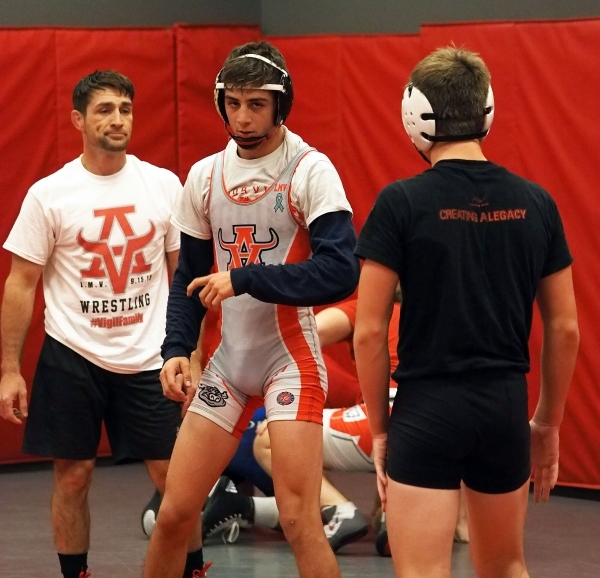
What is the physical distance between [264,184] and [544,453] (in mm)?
1212

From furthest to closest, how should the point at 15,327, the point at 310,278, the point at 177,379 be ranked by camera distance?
1. the point at 15,327
2. the point at 177,379
3. the point at 310,278

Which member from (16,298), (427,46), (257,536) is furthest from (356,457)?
(427,46)

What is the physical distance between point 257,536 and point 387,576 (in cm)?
84

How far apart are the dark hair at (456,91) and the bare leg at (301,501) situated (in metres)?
1.16

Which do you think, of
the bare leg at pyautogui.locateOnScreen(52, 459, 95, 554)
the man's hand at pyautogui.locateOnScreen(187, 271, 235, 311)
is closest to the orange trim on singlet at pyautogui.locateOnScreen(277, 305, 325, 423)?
the man's hand at pyautogui.locateOnScreen(187, 271, 235, 311)

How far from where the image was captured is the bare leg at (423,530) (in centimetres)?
267

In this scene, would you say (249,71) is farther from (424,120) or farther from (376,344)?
(376,344)

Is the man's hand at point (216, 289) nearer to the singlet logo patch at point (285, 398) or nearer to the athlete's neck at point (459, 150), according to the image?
the singlet logo patch at point (285, 398)

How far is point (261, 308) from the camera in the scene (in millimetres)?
3629

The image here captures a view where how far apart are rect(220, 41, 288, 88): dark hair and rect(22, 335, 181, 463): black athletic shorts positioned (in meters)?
1.36

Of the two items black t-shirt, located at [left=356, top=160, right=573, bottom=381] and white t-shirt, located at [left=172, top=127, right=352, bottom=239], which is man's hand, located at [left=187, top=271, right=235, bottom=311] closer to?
Result: white t-shirt, located at [left=172, top=127, right=352, bottom=239]

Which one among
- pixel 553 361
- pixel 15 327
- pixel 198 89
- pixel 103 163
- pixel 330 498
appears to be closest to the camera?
pixel 553 361

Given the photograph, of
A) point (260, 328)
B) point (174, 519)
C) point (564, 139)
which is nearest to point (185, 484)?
point (174, 519)

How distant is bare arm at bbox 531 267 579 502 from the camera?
2.80m
